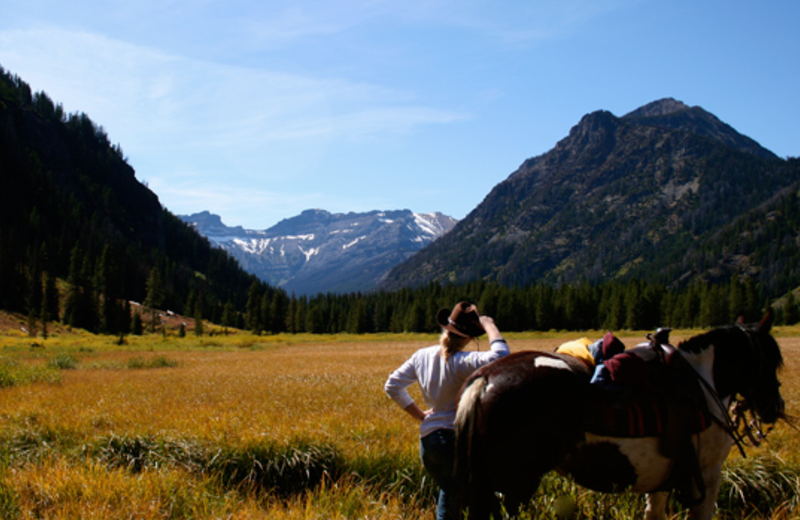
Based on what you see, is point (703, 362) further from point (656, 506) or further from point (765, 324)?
point (656, 506)

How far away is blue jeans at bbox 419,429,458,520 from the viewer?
4.70 metres

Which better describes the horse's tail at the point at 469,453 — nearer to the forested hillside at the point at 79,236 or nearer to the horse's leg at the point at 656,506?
the horse's leg at the point at 656,506

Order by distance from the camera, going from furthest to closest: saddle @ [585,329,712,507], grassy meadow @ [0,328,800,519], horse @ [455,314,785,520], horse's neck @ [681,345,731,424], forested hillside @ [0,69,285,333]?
forested hillside @ [0,69,285,333], grassy meadow @ [0,328,800,519], horse's neck @ [681,345,731,424], saddle @ [585,329,712,507], horse @ [455,314,785,520]

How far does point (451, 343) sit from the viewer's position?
4.80m

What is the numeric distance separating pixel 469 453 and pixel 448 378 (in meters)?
0.90

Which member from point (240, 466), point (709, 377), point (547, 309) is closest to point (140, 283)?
point (547, 309)

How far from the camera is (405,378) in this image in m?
5.09

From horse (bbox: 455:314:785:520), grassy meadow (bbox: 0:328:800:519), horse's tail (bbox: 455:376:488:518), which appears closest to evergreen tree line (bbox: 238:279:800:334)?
grassy meadow (bbox: 0:328:800:519)

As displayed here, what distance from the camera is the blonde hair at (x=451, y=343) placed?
15.7 ft

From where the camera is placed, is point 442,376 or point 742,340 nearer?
point 442,376

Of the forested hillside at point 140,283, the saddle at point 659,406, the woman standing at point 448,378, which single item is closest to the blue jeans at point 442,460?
the woman standing at point 448,378

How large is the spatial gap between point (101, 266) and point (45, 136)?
95.8 metres

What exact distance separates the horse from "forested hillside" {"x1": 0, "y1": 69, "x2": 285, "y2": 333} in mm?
84240

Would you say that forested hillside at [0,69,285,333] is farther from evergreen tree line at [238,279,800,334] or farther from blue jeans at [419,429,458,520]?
blue jeans at [419,429,458,520]
